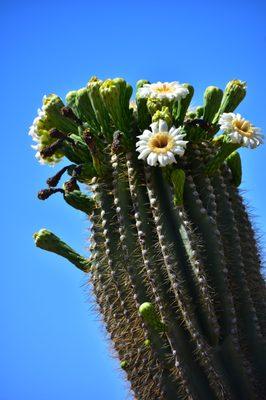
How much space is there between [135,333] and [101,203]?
122cm

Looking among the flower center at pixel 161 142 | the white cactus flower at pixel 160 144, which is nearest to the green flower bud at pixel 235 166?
the white cactus flower at pixel 160 144

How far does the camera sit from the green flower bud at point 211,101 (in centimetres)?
698

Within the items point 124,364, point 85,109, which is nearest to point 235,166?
point 85,109

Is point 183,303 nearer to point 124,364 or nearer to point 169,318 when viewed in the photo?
point 169,318

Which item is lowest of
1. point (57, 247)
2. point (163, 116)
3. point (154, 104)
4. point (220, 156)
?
point (57, 247)

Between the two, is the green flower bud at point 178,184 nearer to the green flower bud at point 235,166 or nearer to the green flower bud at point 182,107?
the green flower bud at point 182,107

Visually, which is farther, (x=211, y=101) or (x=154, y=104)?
(x=211, y=101)

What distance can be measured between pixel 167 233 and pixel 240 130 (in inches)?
52.9

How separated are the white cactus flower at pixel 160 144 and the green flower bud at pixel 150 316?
1244 mm

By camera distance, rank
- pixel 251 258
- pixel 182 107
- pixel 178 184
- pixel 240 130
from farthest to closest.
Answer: pixel 182 107 < pixel 240 130 < pixel 251 258 < pixel 178 184

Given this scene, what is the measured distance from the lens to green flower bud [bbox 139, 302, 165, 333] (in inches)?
233

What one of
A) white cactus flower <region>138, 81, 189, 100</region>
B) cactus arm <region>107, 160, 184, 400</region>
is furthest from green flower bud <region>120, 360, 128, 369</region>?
white cactus flower <region>138, 81, 189, 100</region>

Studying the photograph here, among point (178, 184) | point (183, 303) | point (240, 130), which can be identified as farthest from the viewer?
point (240, 130)

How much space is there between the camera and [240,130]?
6723 mm
